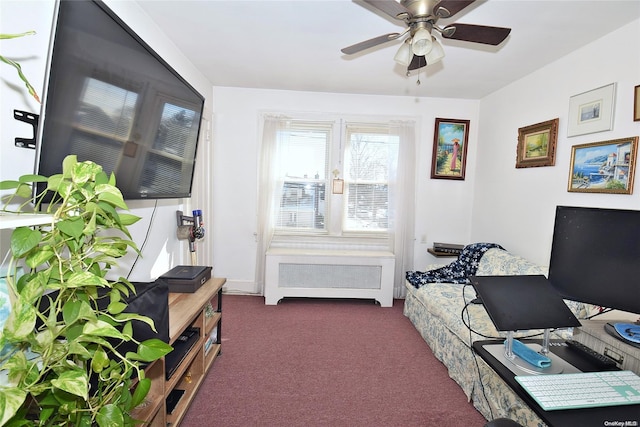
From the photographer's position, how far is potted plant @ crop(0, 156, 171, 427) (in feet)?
2.00

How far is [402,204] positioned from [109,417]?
3326mm

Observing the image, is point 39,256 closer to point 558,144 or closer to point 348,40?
point 348,40

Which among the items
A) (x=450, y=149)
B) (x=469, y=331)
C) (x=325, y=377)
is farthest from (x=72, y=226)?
(x=450, y=149)

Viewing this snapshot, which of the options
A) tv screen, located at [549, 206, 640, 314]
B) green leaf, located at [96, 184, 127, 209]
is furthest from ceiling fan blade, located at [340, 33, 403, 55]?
green leaf, located at [96, 184, 127, 209]

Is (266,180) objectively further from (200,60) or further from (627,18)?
(627,18)

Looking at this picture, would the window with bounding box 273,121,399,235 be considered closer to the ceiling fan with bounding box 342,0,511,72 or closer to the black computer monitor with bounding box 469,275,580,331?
the ceiling fan with bounding box 342,0,511,72

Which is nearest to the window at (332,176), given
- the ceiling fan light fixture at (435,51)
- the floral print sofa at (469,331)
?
the floral print sofa at (469,331)

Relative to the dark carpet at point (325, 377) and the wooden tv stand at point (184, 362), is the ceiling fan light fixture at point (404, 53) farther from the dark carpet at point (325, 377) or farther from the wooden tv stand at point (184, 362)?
the dark carpet at point (325, 377)

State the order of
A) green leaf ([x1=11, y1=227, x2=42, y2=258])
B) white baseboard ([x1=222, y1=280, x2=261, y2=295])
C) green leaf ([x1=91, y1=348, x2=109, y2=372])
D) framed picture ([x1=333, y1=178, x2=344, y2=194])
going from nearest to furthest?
green leaf ([x1=11, y1=227, x2=42, y2=258]), green leaf ([x1=91, y1=348, x2=109, y2=372]), framed picture ([x1=333, y1=178, x2=344, y2=194]), white baseboard ([x1=222, y1=280, x2=261, y2=295])

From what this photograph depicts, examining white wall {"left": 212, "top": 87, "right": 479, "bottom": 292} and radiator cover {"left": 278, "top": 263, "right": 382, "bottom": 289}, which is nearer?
radiator cover {"left": 278, "top": 263, "right": 382, "bottom": 289}

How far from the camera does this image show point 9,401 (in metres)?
0.54

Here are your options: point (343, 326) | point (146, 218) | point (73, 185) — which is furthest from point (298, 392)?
point (73, 185)

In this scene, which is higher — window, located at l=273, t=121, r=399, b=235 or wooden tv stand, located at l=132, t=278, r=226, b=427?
window, located at l=273, t=121, r=399, b=235

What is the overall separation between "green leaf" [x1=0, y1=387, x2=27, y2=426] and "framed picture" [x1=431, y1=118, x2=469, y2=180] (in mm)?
3840
